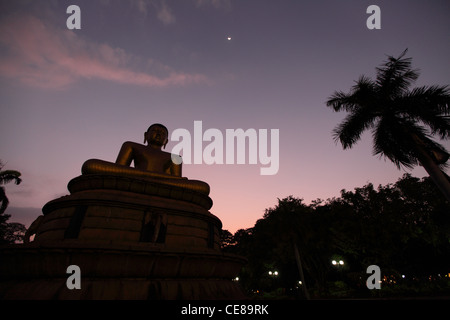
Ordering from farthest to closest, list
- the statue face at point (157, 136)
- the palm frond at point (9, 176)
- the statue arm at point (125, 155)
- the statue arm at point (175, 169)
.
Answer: the palm frond at point (9, 176) < the statue face at point (157, 136) < the statue arm at point (175, 169) < the statue arm at point (125, 155)

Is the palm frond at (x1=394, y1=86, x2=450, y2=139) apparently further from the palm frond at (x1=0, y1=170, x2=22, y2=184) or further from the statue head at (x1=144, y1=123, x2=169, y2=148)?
the palm frond at (x1=0, y1=170, x2=22, y2=184)

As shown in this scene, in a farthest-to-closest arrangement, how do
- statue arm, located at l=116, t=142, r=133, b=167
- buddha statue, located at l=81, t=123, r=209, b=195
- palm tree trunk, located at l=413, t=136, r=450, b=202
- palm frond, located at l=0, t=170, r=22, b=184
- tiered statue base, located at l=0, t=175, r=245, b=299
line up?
palm frond, located at l=0, t=170, r=22, b=184 < statue arm, located at l=116, t=142, r=133, b=167 < palm tree trunk, located at l=413, t=136, r=450, b=202 < buddha statue, located at l=81, t=123, r=209, b=195 < tiered statue base, located at l=0, t=175, r=245, b=299

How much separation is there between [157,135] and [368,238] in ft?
70.2

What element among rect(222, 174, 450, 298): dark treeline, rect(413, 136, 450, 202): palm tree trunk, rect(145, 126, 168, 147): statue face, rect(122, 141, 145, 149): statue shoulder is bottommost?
rect(222, 174, 450, 298): dark treeline

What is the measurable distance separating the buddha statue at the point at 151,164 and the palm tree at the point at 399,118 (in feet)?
28.0

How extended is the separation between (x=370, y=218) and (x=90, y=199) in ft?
81.1

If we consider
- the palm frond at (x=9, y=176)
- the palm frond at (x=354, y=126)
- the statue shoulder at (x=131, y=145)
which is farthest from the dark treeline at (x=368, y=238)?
the palm frond at (x=9, y=176)

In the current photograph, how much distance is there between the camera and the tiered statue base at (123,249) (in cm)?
503

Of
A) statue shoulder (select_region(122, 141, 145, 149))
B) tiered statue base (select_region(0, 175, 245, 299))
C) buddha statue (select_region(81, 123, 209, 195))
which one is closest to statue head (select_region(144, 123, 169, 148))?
buddha statue (select_region(81, 123, 209, 195))

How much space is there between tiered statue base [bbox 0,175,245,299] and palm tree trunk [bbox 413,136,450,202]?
8663mm

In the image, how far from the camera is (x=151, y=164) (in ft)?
33.9

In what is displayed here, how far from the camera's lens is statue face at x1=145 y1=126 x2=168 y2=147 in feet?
37.9

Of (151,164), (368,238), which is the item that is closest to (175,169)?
(151,164)

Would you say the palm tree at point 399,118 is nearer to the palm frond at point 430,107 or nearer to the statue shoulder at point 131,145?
the palm frond at point 430,107
